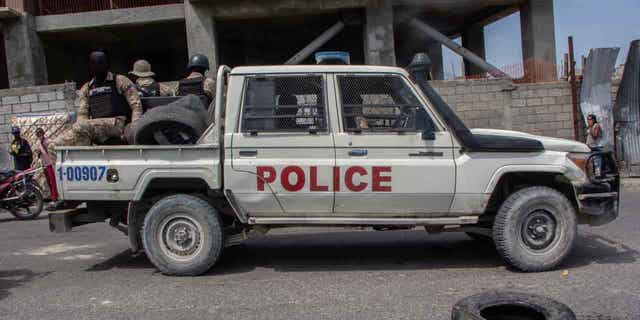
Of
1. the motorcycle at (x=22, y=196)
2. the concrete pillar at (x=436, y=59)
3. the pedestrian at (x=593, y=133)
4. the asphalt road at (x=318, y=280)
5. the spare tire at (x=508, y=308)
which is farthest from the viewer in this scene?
the concrete pillar at (x=436, y=59)

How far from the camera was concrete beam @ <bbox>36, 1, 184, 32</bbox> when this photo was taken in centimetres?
1543

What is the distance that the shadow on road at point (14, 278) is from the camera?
179 inches

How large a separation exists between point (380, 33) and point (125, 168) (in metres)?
11.9

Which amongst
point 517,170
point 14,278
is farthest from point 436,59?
point 14,278

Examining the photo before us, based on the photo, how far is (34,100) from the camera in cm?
1324

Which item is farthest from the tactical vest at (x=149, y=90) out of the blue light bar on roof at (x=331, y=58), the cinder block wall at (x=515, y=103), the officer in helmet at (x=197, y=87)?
the cinder block wall at (x=515, y=103)

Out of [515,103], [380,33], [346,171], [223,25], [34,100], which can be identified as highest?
[223,25]

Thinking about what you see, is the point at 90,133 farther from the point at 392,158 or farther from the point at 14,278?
the point at 392,158

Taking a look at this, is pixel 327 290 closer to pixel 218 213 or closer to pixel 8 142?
pixel 218 213

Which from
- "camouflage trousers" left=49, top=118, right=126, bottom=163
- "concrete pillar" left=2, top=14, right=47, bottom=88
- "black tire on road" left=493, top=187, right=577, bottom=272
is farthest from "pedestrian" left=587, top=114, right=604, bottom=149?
"concrete pillar" left=2, top=14, right=47, bottom=88

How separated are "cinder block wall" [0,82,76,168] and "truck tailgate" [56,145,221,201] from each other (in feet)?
31.7

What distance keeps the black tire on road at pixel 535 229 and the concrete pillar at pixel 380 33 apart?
11179 millimetres

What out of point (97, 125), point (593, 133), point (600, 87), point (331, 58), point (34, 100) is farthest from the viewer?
point (34, 100)

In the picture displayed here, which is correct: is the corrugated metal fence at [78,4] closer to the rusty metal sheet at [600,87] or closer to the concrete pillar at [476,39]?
the concrete pillar at [476,39]
